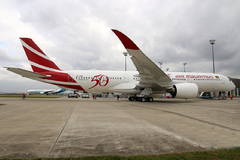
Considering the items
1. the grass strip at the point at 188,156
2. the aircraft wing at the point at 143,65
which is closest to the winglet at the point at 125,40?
the aircraft wing at the point at 143,65

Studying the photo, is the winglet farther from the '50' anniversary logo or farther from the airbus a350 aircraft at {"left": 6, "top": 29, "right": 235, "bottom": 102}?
the '50' anniversary logo

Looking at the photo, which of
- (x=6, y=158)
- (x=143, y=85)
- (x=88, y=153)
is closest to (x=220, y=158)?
(x=88, y=153)

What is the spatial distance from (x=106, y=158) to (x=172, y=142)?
1517 millimetres

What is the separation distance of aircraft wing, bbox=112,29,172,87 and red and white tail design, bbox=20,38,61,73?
31.8ft

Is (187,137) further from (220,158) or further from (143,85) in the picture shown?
(143,85)

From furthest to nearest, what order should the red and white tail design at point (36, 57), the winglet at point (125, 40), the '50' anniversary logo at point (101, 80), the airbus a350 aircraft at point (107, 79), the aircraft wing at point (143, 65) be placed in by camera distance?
the '50' anniversary logo at point (101, 80), the red and white tail design at point (36, 57), the airbus a350 aircraft at point (107, 79), the aircraft wing at point (143, 65), the winglet at point (125, 40)

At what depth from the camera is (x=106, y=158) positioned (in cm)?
239

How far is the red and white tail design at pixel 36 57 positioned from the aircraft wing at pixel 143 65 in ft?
31.8

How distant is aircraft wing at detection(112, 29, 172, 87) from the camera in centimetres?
1123

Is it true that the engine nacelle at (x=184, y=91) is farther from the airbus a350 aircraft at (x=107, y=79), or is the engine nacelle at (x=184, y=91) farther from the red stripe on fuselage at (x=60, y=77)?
the red stripe on fuselage at (x=60, y=77)

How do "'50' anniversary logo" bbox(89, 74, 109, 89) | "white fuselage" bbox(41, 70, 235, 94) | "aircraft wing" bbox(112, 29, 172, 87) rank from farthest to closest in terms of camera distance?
"'50' anniversary logo" bbox(89, 74, 109, 89), "white fuselage" bbox(41, 70, 235, 94), "aircraft wing" bbox(112, 29, 172, 87)

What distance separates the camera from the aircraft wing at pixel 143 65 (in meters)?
11.2

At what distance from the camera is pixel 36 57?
54.4ft

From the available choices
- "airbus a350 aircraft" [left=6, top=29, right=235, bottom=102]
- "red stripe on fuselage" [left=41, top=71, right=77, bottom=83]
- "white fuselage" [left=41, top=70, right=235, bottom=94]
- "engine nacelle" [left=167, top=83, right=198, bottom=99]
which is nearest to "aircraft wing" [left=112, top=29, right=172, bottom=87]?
"airbus a350 aircraft" [left=6, top=29, right=235, bottom=102]
